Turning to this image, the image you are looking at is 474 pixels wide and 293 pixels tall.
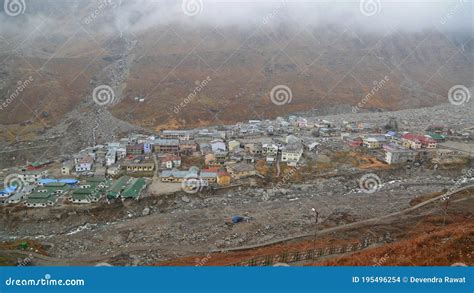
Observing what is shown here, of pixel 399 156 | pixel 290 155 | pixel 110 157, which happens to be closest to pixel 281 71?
pixel 399 156

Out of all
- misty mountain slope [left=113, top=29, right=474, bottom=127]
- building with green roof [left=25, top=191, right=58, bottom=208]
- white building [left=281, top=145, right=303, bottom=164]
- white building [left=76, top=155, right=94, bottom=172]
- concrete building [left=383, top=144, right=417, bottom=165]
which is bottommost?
building with green roof [left=25, top=191, right=58, bottom=208]

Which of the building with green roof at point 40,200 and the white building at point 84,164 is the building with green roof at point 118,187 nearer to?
the building with green roof at point 40,200

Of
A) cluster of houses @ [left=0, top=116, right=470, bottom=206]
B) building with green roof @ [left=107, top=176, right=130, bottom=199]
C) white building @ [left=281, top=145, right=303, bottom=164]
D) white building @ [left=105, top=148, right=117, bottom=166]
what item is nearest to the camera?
building with green roof @ [left=107, top=176, right=130, bottom=199]

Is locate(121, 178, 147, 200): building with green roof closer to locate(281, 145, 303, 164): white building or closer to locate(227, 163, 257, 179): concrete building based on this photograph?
locate(227, 163, 257, 179): concrete building

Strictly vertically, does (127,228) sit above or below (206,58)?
below

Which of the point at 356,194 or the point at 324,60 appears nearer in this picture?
the point at 356,194

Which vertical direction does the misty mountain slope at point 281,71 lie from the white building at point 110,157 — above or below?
above

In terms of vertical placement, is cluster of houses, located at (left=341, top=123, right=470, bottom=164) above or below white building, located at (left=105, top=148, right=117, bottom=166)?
below

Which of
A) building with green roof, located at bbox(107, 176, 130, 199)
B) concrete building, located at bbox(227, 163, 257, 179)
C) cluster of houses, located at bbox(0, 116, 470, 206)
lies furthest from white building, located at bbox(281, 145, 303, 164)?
building with green roof, located at bbox(107, 176, 130, 199)

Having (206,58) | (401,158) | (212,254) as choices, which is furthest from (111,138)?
(206,58)

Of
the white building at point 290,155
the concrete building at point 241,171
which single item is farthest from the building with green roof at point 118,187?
the white building at point 290,155

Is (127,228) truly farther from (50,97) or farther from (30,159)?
(50,97)
